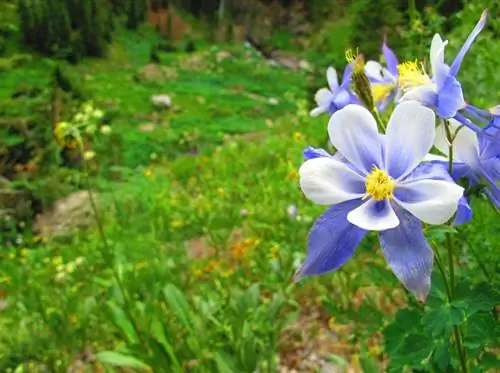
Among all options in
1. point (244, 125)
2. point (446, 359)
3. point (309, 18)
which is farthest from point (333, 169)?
point (309, 18)

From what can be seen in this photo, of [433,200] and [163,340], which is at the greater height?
[433,200]

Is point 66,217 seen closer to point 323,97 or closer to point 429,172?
point 323,97

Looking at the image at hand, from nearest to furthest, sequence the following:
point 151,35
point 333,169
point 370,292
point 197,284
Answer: point 333,169, point 370,292, point 197,284, point 151,35

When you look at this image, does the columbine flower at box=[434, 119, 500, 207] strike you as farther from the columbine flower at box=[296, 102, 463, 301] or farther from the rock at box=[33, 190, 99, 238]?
the rock at box=[33, 190, 99, 238]

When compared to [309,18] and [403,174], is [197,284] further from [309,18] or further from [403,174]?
[309,18]

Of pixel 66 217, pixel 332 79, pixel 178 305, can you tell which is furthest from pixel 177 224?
pixel 332 79

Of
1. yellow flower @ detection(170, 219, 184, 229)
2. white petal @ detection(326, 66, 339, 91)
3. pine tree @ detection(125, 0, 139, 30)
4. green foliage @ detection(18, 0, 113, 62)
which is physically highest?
white petal @ detection(326, 66, 339, 91)

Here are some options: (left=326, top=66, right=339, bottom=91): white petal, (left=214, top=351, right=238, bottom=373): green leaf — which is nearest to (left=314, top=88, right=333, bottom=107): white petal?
(left=326, top=66, right=339, bottom=91): white petal
